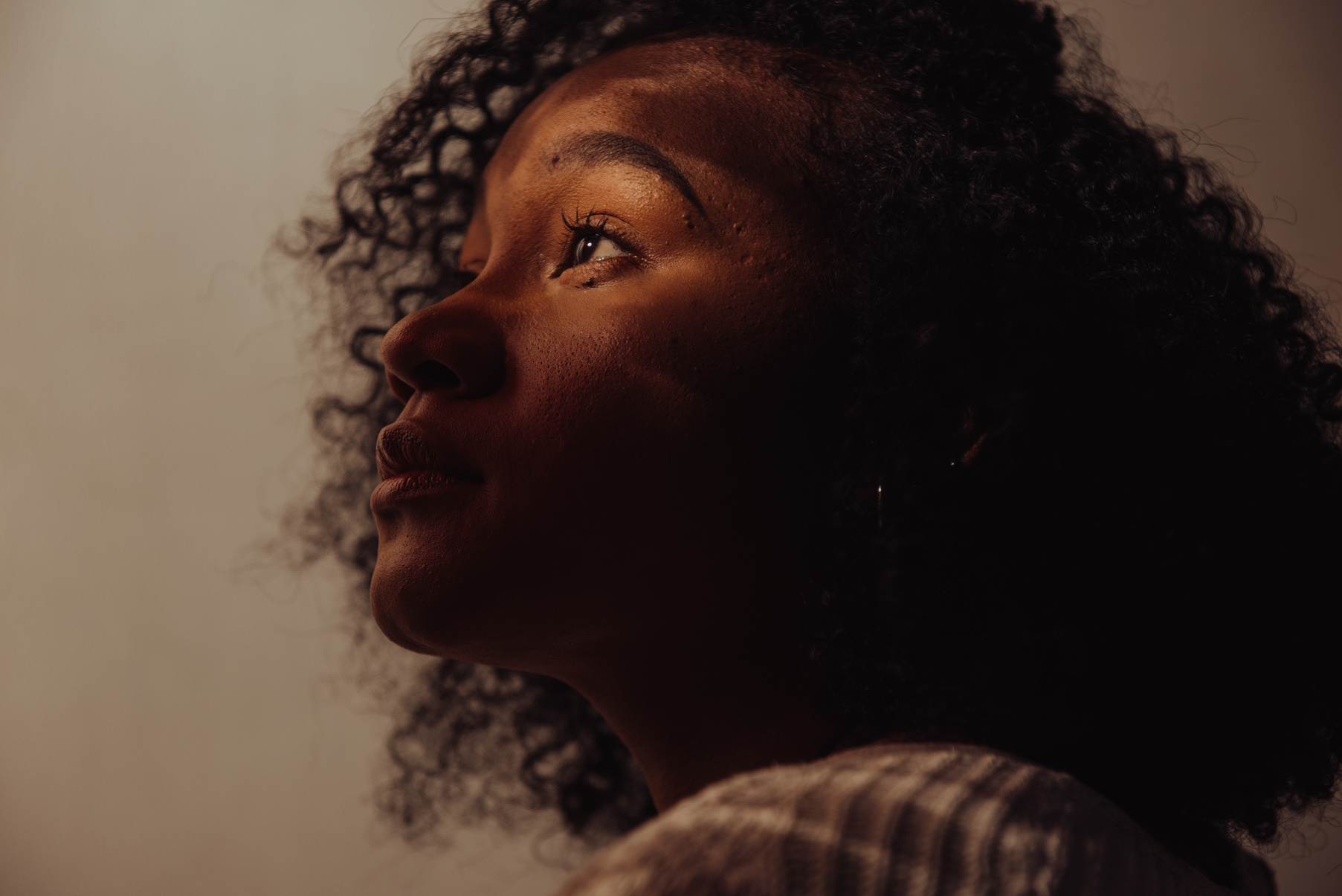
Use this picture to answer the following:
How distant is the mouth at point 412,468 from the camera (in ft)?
3.17

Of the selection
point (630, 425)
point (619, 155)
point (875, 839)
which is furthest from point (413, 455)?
point (875, 839)

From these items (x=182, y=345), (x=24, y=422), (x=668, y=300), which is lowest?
(x=24, y=422)

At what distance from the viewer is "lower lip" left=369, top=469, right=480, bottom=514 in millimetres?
963

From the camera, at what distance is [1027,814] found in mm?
710

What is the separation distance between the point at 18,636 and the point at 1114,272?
1637 millimetres

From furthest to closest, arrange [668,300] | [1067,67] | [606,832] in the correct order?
1. [606,832]
2. [1067,67]
3. [668,300]

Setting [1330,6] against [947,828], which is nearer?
[947,828]

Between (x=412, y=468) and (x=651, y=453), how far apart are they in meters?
0.23

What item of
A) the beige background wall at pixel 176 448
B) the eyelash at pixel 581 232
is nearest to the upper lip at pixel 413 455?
the eyelash at pixel 581 232

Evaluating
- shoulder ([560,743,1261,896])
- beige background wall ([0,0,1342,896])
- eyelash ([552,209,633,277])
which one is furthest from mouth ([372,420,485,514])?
beige background wall ([0,0,1342,896])

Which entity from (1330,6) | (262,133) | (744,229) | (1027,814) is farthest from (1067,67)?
(262,133)

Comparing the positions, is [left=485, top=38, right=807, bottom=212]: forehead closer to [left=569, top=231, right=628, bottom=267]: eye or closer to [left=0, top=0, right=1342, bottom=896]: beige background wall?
[left=569, top=231, right=628, bottom=267]: eye

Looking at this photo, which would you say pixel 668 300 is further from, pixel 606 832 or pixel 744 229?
pixel 606 832

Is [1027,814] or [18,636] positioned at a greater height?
[1027,814]
